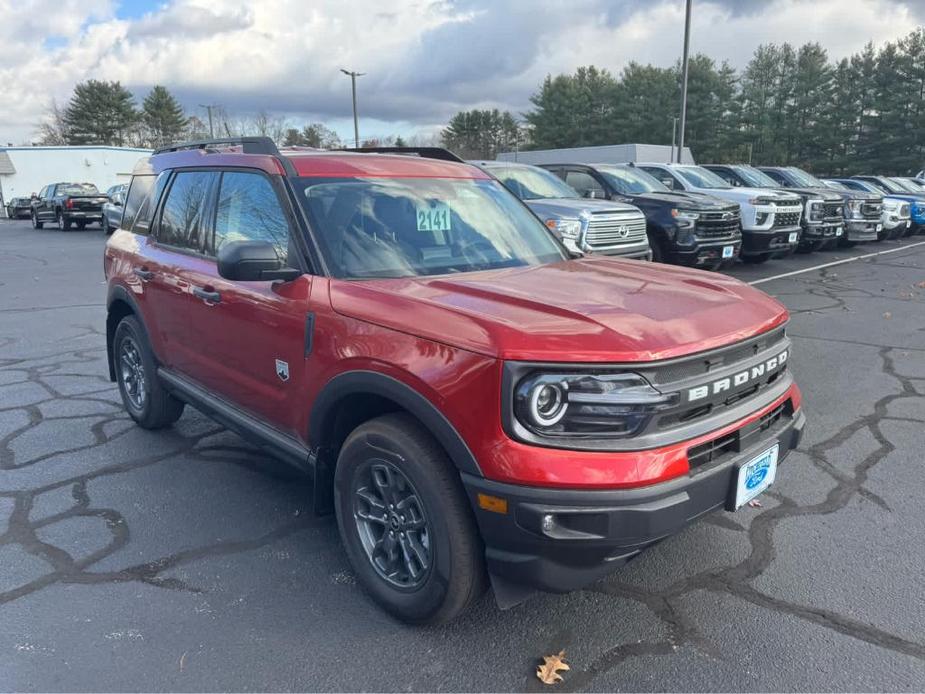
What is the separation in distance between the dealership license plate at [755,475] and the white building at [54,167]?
173 feet

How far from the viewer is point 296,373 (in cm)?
317

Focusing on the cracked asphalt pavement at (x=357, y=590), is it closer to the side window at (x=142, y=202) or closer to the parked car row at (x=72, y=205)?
the side window at (x=142, y=202)

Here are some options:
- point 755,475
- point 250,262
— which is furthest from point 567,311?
point 250,262

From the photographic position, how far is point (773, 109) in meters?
54.2

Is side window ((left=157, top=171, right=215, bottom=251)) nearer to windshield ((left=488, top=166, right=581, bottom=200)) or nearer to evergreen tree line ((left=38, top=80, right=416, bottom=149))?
windshield ((left=488, top=166, right=581, bottom=200))

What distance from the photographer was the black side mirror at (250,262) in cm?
297

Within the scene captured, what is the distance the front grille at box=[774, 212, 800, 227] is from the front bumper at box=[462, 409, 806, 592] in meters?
11.1

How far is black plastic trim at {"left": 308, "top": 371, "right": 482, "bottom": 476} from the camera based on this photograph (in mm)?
2408

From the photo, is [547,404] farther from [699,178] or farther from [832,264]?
[832,264]

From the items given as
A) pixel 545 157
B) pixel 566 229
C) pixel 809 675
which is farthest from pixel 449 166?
pixel 545 157

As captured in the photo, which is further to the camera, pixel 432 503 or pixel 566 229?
pixel 566 229

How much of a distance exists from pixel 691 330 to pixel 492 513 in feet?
3.19

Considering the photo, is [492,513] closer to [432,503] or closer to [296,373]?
[432,503]

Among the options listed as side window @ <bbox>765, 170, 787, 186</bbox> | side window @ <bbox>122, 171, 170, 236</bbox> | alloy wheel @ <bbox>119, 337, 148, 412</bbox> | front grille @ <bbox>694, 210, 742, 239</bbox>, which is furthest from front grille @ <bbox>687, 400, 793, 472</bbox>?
side window @ <bbox>765, 170, 787, 186</bbox>
